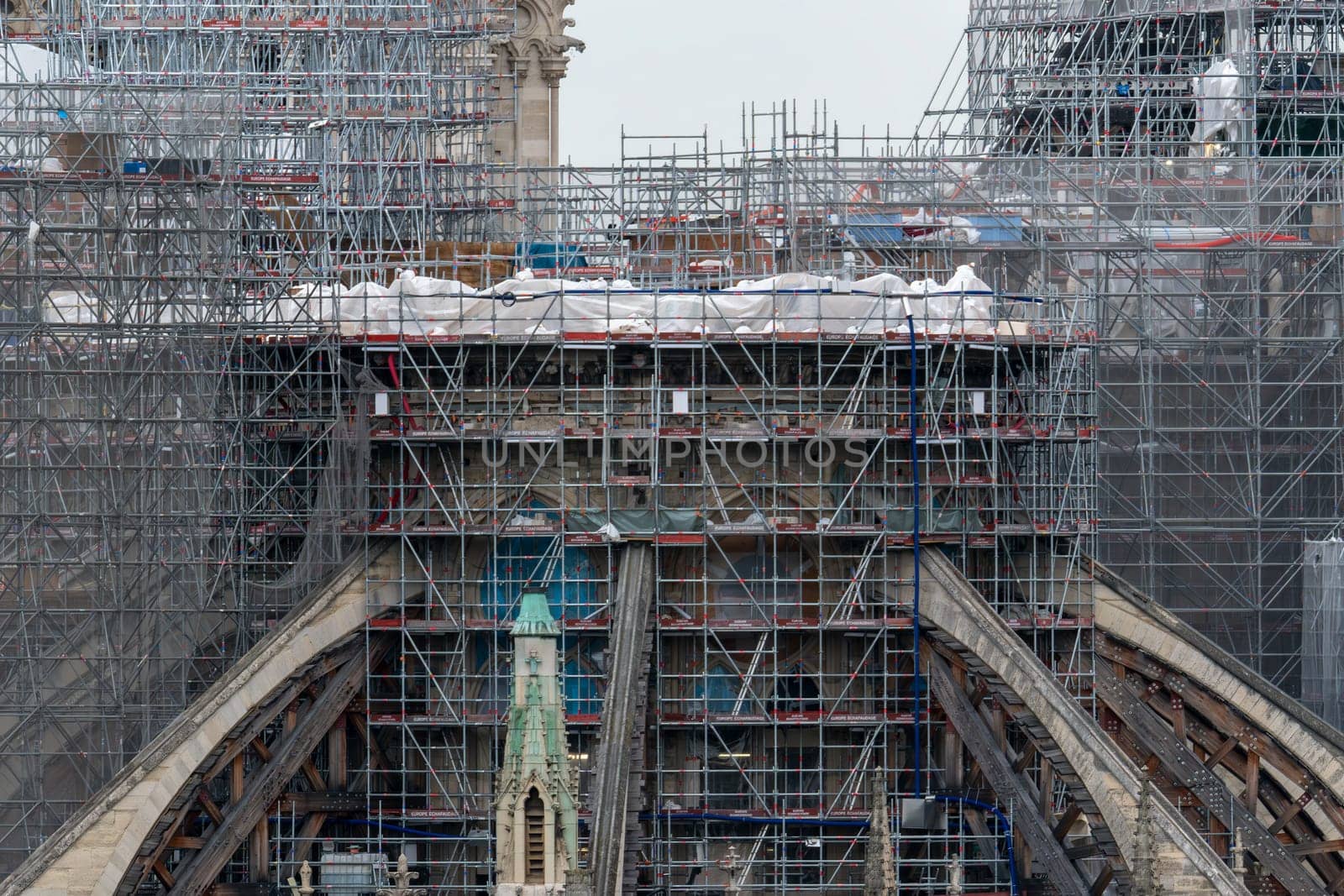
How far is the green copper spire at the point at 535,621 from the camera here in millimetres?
36125

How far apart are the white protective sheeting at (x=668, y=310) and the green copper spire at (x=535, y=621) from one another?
5.36m

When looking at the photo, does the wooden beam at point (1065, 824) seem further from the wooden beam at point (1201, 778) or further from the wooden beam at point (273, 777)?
the wooden beam at point (273, 777)

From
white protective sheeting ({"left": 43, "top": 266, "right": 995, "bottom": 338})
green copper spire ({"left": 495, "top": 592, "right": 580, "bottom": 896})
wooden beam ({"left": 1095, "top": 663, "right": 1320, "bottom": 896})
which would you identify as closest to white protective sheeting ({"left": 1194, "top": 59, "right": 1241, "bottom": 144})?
white protective sheeting ({"left": 43, "top": 266, "right": 995, "bottom": 338})

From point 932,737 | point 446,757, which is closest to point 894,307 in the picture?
point 932,737

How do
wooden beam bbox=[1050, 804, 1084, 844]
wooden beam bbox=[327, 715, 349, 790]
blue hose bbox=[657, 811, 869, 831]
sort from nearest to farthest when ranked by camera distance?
wooden beam bbox=[1050, 804, 1084, 844] < blue hose bbox=[657, 811, 869, 831] < wooden beam bbox=[327, 715, 349, 790]

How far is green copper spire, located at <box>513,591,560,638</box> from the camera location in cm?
3612

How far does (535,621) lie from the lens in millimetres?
36188

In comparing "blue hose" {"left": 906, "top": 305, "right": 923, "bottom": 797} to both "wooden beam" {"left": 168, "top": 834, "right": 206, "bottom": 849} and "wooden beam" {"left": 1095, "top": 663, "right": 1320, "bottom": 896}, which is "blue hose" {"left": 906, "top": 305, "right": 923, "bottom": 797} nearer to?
"wooden beam" {"left": 1095, "top": 663, "right": 1320, "bottom": 896}

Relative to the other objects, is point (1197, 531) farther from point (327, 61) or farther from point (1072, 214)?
point (327, 61)

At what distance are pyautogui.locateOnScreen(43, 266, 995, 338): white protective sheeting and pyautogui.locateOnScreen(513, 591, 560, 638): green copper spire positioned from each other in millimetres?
5361

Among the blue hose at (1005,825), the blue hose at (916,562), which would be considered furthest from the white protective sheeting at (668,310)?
the blue hose at (1005,825)

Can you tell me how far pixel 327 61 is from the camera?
169ft

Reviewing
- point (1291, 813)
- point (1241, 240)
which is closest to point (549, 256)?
point (1241, 240)

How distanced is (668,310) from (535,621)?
6616mm
